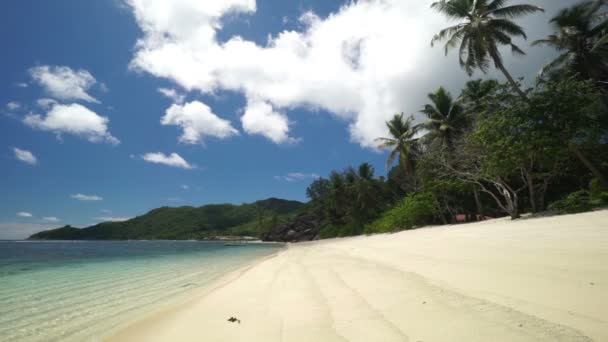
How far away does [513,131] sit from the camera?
42.9 feet

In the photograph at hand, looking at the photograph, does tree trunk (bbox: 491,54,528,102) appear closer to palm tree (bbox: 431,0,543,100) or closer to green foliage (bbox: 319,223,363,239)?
palm tree (bbox: 431,0,543,100)

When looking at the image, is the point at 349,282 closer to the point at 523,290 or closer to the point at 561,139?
the point at 523,290

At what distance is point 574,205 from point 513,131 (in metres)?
4.19

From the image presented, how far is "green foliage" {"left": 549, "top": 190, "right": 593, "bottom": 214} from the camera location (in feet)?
36.7

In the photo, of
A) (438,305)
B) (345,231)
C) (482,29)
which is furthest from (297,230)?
(438,305)

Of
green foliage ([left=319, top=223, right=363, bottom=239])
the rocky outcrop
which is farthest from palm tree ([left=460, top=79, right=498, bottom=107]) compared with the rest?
the rocky outcrop

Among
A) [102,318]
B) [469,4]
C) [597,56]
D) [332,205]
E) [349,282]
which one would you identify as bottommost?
[102,318]

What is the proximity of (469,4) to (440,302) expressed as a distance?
21121mm

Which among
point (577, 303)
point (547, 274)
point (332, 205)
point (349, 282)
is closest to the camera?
point (577, 303)

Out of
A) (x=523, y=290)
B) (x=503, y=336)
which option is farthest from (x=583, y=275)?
(x=503, y=336)

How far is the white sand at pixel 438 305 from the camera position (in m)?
2.06

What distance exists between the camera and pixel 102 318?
5.16 metres

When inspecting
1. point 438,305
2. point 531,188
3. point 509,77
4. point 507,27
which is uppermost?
point 507,27

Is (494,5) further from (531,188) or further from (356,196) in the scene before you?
(356,196)
